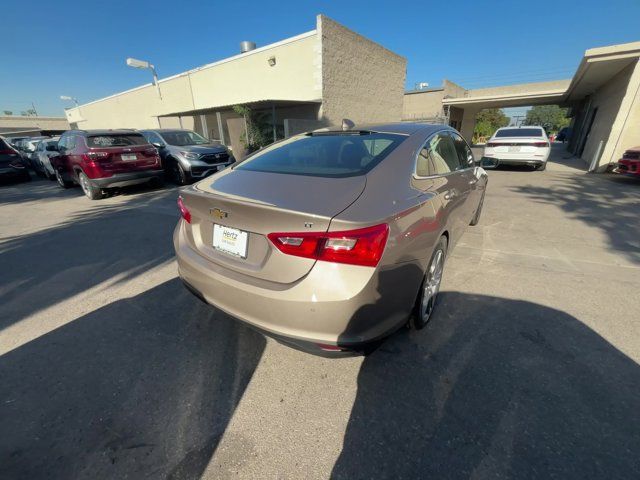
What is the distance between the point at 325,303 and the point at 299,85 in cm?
1502

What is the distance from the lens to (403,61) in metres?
19.2

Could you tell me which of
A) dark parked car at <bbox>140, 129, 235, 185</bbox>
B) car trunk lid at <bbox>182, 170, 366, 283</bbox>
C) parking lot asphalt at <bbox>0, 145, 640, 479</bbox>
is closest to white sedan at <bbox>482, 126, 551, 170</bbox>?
parking lot asphalt at <bbox>0, 145, 640, 479</bbox>

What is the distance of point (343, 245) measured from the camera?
1.57 m

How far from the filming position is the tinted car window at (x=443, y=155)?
2.68 meters

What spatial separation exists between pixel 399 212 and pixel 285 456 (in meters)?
1.48

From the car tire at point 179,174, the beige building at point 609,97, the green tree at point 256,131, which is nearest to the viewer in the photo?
the car tire at point 179,174

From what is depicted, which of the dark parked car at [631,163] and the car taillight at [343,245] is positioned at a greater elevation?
the car taillight at [343,245]

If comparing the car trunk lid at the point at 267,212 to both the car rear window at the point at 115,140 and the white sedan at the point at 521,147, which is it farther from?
the white sedan at the point at 521,147

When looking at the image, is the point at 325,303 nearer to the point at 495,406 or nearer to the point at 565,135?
the point at 495,406

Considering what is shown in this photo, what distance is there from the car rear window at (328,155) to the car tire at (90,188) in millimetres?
6760

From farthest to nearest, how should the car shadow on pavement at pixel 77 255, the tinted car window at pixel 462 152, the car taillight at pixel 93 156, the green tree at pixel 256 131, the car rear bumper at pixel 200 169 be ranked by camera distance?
the green tree at pixel 256 131 → the car rear bumper at pixel 200 169 → the car taillight at pixel 93 156 → the tinted car window at pixel 462 152 → the car shadow on pavement at pixel 77 255

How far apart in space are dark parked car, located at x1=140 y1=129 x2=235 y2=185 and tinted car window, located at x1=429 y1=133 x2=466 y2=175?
655 centimetres

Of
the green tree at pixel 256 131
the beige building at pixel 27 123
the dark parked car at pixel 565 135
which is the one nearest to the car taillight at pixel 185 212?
the green tree at pixel 256 131

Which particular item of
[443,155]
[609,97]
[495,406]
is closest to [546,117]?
[609,97]
